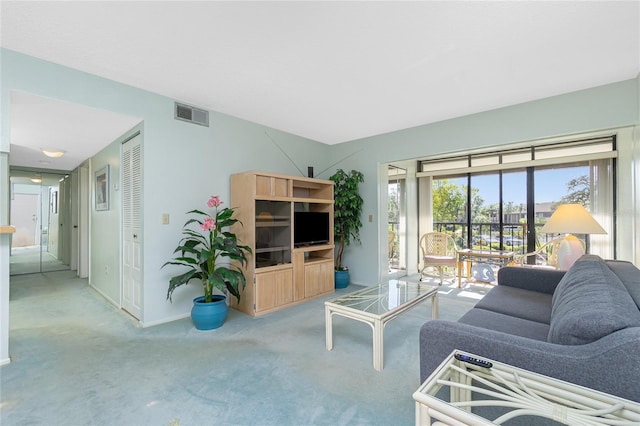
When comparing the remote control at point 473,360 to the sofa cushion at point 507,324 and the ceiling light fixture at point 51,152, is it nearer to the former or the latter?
the sofa cushion at point 507,324

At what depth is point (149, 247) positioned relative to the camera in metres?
2.97

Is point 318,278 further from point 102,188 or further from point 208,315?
point 102,188

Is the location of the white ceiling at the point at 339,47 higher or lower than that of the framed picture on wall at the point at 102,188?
higher

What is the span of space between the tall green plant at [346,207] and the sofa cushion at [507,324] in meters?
2.68

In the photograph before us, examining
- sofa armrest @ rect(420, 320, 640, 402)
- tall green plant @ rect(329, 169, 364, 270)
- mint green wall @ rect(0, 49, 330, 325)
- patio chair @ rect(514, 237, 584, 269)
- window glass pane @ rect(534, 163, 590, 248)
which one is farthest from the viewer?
tall green plant @ rect(329, 169, 364, 270)

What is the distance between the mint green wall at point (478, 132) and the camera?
280cm

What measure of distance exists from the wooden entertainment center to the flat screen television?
0.08 metres

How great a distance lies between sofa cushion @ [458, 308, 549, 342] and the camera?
1.76 m

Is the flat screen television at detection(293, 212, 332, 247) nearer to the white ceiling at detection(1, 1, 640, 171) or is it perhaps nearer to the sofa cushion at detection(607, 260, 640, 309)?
the white ceiling at detection(1, 1, 640, 171)

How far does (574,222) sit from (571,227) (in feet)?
0.20

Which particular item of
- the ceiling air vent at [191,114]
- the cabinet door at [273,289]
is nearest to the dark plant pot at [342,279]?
the cabinet door at [273,289]

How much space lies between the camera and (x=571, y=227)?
2859mm

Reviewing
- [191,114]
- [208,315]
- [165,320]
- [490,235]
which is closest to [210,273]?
[208,315]

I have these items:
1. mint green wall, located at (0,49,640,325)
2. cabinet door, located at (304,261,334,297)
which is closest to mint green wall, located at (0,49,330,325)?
mint green wall, located at (0,49,640,325)
